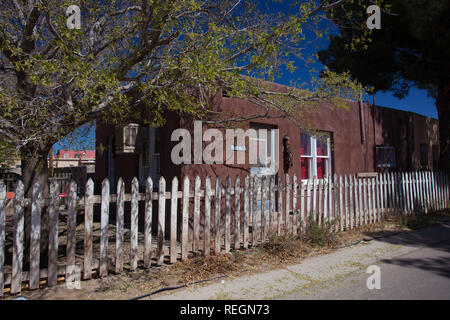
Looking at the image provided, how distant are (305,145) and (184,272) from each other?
20.2ft

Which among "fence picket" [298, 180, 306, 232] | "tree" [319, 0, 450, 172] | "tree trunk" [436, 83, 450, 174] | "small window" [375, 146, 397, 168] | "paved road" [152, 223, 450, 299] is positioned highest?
"tree" [319, 0, 450, 172]

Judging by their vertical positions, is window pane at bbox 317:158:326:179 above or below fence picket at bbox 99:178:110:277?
above

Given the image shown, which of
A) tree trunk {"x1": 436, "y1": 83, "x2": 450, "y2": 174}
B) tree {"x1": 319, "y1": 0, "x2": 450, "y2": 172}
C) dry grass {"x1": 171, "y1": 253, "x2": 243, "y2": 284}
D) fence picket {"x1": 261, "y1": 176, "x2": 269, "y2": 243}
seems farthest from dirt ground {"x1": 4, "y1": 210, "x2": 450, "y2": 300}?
tree {"x1": 319, "y1": 0, "x2": 450, "y2": 172}

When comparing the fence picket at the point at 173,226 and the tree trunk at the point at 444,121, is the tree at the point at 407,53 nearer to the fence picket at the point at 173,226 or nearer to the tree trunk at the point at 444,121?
the tree trunk at the point at 444,121

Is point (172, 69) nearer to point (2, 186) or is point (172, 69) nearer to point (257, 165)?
point (2, 186)

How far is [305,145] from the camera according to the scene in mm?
9352

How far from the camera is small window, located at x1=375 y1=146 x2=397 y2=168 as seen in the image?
11312 mm

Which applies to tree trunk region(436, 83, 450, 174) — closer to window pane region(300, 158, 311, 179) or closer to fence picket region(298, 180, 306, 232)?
window pane region(300, 158, 311, 179)

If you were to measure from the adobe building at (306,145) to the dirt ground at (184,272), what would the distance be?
6.88 feet

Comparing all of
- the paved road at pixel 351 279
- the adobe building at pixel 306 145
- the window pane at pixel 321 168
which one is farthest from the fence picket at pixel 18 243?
the window pane at pixel 321 168

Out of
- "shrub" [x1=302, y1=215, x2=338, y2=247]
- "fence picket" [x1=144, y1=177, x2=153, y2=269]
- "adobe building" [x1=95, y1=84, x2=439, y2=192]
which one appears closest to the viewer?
"fence picket" [x1=144, y1=177, x2=153, y2=269]

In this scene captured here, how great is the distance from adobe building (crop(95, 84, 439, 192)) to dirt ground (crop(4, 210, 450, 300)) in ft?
6.88

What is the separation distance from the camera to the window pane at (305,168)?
923cm

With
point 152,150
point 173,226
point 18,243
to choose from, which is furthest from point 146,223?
point 152,150
